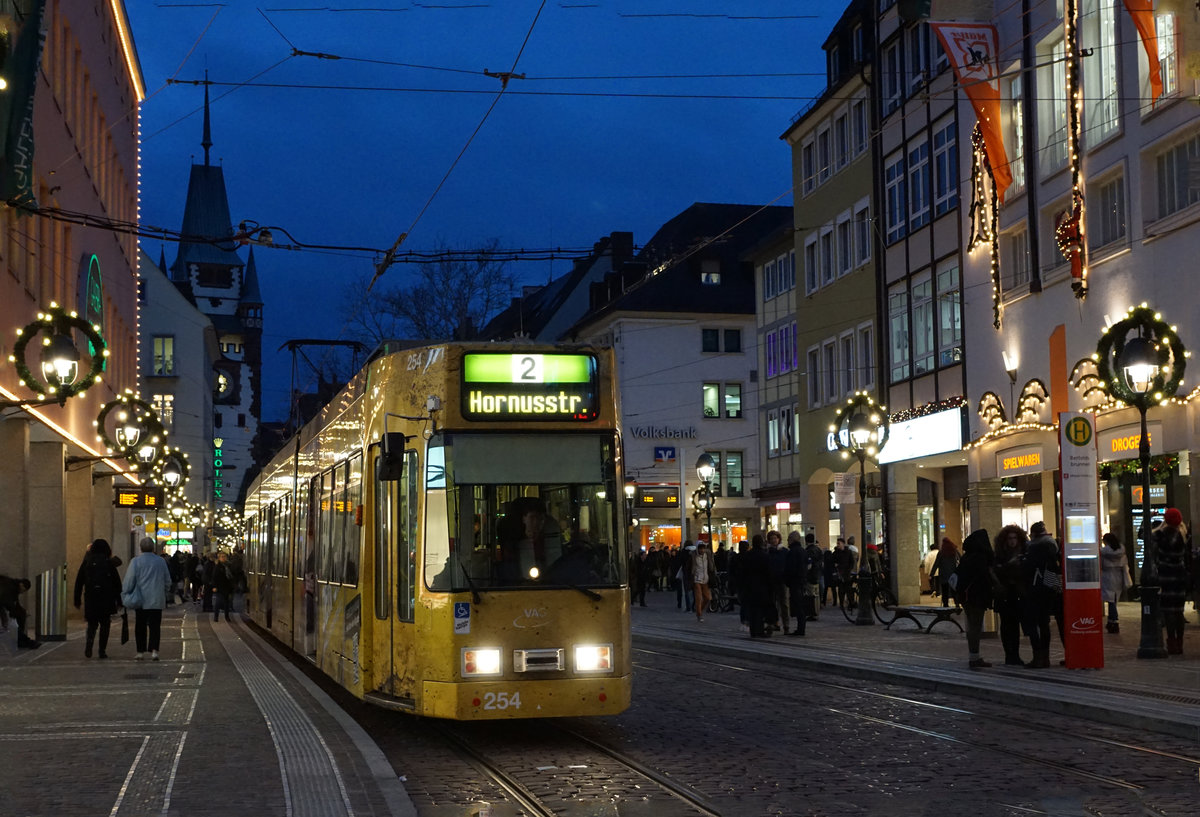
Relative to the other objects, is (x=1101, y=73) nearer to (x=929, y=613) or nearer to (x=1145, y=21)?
(x=1145, y=21)

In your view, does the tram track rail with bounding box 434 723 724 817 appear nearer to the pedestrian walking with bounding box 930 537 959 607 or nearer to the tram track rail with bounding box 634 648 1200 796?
the tram track rail with bounding box 634 648 1200 796

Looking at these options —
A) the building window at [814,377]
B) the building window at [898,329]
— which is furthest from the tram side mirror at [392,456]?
the building window at [814,377]

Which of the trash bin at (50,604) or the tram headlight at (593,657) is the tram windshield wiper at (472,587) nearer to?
the tram headlight at (593,657)

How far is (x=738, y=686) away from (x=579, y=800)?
8.53m

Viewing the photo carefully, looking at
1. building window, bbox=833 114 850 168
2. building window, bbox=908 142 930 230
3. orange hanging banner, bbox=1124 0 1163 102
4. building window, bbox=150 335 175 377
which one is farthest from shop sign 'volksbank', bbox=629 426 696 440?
A: orange hanging banner, bbox=1124 0 1163 102

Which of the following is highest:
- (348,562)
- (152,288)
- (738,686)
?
(152,288)

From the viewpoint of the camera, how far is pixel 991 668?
19125mm

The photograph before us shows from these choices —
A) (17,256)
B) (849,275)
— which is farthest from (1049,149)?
(17,256)

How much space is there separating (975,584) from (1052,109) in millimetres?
14683

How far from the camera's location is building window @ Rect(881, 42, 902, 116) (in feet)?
132

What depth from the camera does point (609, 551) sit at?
12797 millimetres

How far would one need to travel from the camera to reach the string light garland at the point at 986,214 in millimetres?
33531

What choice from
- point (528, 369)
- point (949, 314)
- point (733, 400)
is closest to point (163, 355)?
point (733, 400)

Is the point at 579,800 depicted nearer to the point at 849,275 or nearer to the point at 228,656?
the point at 228,656
